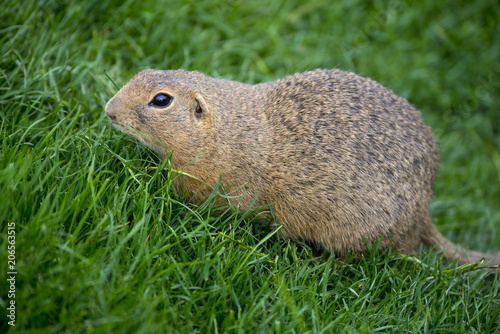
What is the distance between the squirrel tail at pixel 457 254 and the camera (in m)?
4.42

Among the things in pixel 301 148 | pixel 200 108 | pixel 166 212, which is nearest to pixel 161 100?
pixel 200 108

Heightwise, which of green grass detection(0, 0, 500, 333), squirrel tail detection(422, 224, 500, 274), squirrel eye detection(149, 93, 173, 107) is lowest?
squirrel tail detection(422, 224, 500, 274)

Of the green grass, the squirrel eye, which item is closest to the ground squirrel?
the squirrel eye

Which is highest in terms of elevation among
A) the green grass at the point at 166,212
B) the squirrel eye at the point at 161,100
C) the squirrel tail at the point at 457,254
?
the squirrel eye at the point at 161,100

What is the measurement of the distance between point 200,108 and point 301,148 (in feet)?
3.07

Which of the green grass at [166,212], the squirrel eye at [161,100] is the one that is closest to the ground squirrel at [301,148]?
the squirrel eye at [161,100]

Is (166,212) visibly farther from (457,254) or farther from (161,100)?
(457,254)

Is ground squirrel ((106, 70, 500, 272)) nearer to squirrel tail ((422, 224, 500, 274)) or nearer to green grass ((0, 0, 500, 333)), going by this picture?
green grass ((0, 0, 500, 333))

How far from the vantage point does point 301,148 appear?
4.09m

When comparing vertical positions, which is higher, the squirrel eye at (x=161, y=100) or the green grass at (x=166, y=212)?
the squirrel eye at (x=161, y=100)

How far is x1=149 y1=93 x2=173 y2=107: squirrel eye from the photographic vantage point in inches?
154

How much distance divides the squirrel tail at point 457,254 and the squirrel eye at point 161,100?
276 cm

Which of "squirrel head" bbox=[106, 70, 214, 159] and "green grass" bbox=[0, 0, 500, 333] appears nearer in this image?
"green grass" bbox=[0, 0, 500, 333]

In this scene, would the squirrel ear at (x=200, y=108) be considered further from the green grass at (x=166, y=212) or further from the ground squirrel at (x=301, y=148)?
the green grass at (x=166, y=212)
